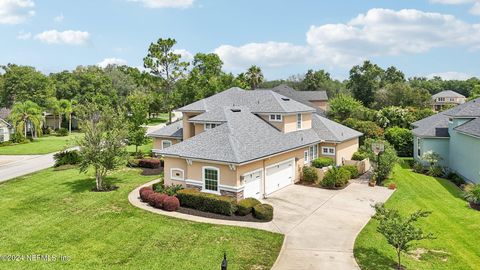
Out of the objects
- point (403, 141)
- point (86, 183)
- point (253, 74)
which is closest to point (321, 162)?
point (86, 183)

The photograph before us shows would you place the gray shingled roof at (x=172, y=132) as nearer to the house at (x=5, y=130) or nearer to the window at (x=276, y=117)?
the window at (x=276, y=117)

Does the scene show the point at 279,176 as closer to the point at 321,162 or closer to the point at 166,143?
the point at 321,162

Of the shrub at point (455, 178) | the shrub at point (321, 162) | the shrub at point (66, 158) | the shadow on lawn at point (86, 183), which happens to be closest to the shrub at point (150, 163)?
the shadow on lawn at point (86, 183)

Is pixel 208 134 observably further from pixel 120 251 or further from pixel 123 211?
pixel 120 251

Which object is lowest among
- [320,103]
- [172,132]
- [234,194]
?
[234,194]

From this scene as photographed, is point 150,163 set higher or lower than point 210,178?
lower

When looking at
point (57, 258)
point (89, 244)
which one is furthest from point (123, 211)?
point (57, 258)
